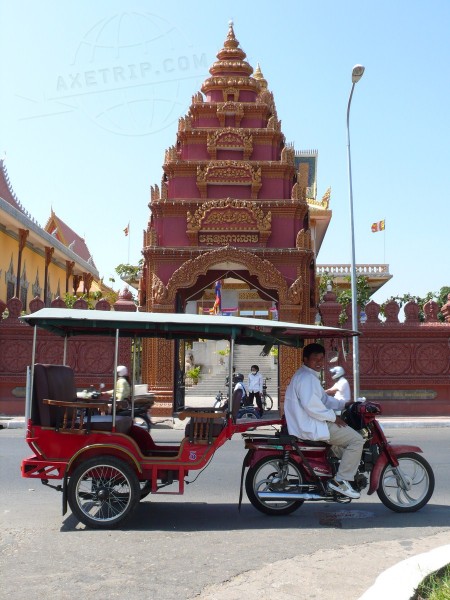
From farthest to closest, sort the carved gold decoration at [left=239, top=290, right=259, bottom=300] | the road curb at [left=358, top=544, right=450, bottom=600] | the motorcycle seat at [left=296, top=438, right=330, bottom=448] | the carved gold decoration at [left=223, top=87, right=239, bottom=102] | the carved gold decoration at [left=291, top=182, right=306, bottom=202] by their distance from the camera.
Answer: the carved gold decoration at [left=239, top=290, right=259, bottom=300], the carved gold decoration at [left=223, top=87, right=239, bottom=102], the carved gold decoration at [left=291, top=182, right=306, bottom=202], the motorcycle seat at [left=296, top=438, right=330, bottom=448], the road curb at [left=358, top=544, right=450, bottom=600]

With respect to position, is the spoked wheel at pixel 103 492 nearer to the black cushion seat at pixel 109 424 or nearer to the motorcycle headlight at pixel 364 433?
the black cushion seat at pixel 109 424

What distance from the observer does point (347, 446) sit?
6.73 meters

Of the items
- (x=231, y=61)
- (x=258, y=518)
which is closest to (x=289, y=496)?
(x=258, y=518)

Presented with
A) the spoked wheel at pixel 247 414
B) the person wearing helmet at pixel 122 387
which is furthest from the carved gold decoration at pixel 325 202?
the person wearing helmet at pixel 122 387

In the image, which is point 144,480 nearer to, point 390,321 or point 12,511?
point 12,511

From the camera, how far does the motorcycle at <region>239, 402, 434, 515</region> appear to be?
6703 mm

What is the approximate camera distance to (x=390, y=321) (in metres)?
18.8

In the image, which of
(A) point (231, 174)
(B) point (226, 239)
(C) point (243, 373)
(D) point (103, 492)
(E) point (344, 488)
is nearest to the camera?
(D) point (103, 492)

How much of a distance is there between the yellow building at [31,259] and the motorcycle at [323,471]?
21.9m

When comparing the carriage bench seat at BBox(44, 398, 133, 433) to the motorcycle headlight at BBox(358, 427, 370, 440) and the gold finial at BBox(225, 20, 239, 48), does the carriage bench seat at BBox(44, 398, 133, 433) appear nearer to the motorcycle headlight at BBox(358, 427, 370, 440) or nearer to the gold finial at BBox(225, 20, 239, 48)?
the motorcycle headlight at BBox(358, 427, 370, 440)

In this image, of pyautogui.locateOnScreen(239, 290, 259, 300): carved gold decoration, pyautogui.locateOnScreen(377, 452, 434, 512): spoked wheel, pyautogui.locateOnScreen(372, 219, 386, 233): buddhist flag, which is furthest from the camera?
pyautogui.locateOnScreen(372, 219, 386, 233): buddhist flag

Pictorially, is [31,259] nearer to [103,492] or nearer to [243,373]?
[243,373]

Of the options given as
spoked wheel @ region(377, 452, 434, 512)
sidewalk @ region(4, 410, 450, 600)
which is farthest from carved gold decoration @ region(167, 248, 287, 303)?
sidewalk @ region(4, 410, 450, 600)

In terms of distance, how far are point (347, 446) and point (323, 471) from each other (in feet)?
1.18
